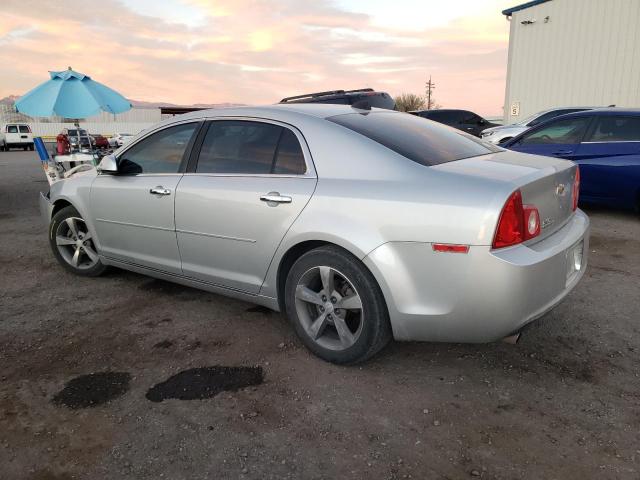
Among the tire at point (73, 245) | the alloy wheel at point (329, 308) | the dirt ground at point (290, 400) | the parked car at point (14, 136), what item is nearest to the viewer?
the dirt ground at point (290, 400)

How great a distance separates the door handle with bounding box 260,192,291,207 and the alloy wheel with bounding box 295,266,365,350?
45cm

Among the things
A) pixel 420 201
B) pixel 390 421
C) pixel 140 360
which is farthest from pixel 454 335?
pixel 140 360

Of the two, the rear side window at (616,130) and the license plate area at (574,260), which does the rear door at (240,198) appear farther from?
the rear side window at (616,130)

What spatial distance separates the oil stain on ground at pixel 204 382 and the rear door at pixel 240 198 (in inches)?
23.1

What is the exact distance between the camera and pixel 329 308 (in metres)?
3.04

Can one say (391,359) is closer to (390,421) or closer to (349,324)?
(349,324)

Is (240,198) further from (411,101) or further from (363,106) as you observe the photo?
(411,101)

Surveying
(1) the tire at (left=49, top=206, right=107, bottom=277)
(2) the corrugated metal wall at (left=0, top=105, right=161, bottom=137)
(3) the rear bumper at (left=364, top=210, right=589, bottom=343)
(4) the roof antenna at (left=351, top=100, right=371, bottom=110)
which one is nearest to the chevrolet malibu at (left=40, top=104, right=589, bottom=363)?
Answer: (3) the rear bumper at (left=364, top=210, right=589, bottom=343)

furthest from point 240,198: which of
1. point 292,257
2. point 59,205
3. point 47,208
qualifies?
point 47,208

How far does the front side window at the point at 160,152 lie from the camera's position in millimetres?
3865

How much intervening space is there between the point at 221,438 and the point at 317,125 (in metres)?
1.87

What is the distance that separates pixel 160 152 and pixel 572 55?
2041 cm

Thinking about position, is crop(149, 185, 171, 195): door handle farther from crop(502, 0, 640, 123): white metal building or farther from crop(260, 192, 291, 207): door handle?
crop(502, 0, 640, 123): white metal building

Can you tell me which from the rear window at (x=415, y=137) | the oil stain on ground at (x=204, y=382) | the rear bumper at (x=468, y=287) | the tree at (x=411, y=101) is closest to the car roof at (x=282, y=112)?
the rear window at (x=415, y=137)
